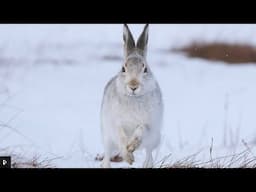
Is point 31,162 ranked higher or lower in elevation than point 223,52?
lower

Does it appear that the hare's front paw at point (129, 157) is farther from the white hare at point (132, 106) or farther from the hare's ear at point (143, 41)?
the hare's ear at point (143, 41)

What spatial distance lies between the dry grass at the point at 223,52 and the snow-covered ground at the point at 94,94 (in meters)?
0.05

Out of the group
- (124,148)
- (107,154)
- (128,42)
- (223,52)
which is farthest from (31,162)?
(223,52)

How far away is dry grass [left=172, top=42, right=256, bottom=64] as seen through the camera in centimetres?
410

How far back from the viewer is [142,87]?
3623mm

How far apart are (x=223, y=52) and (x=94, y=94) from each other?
→ 3.17 feet

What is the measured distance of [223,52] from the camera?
4152mm

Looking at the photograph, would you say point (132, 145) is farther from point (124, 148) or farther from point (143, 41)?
point (143, 41)

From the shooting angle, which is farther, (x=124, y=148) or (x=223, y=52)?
(x=223, y=52)

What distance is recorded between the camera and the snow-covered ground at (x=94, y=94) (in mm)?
3898

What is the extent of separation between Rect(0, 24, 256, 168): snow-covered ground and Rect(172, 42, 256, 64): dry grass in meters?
0.05

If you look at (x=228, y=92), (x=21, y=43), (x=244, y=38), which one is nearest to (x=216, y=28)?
(x=244, y=38)

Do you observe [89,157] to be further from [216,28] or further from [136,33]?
[216,28]
